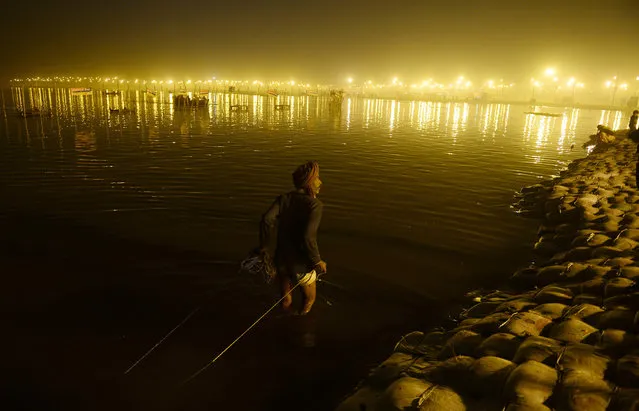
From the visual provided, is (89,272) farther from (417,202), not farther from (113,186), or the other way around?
(417,202)

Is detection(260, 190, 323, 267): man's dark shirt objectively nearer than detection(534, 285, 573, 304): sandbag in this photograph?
Yes

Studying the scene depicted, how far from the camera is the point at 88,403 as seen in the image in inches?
162

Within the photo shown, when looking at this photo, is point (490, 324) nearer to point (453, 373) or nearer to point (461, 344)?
point (461, 344)

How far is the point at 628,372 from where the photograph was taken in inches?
133

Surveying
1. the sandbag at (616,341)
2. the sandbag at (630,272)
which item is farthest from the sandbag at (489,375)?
the sandbag at (630,272)

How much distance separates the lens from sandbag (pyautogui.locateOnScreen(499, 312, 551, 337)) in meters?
4.47

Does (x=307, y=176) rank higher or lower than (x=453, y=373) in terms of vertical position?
higher

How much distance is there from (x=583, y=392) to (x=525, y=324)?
4.68 feet

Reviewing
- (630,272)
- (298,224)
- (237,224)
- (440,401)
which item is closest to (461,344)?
(440,401)

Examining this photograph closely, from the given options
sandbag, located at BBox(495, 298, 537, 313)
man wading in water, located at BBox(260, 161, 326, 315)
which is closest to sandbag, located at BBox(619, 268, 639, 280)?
sandbag, located at BBox(495, 298, 537, 313)

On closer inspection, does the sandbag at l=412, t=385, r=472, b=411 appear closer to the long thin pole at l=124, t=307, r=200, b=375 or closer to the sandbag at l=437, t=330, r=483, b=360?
the sandbag at l=437, t=330, r=483, b=360

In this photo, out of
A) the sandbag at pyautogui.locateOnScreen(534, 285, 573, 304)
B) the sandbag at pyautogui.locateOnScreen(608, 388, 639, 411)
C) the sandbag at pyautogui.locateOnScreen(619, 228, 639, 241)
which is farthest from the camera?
the sandbag at pyautogui.locateOnScreen(619, 228, 639, 241)

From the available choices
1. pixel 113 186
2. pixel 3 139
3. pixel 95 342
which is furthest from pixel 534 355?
pixel 3 139

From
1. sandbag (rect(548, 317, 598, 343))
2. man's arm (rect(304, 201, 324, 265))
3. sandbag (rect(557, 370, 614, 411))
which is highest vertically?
man's arm (rect(304, 201, 324, 265))
